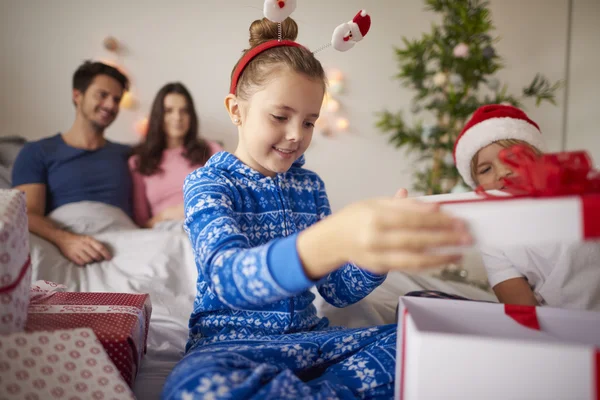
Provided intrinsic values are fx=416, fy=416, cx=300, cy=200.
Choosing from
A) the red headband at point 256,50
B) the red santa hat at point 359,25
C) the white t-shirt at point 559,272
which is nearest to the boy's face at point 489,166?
the white t-shirt at point 559,272

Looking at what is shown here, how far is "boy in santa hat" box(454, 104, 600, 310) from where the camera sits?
37.5 inches

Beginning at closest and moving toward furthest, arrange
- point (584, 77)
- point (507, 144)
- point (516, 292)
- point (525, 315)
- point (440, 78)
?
point (525, 315) → point (516, 292) → point (507, 144) → point (440, 78) → point (584, 77)

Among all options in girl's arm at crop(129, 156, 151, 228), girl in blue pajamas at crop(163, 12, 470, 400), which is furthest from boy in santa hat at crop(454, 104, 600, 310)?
girl's arm at crop(129, 156, 151, 228)

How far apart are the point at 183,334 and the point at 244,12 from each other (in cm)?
172

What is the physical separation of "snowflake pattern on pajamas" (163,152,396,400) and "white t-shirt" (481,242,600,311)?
45cm

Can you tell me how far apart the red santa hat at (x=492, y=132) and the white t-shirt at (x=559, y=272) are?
0.95 feet

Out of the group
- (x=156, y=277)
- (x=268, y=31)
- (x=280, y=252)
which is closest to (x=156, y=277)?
(x=156, y=277)

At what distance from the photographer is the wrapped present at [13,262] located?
52cm

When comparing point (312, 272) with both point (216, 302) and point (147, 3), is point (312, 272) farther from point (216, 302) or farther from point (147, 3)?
point (147, 3)

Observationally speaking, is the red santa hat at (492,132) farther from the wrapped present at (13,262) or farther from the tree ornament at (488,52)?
the wrapped present at (13,262)

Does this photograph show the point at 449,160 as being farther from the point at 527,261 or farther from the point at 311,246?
the point at 311,246

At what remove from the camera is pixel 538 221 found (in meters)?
0.41

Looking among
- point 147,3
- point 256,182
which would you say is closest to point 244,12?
point 147,3

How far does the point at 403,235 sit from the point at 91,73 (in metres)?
2.03
